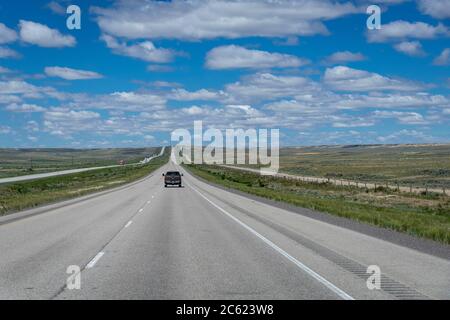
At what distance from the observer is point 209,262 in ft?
38.8

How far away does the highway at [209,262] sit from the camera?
8.93 meters

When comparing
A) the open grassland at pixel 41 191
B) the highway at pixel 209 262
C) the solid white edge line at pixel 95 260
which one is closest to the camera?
the highway at pixel 209 262

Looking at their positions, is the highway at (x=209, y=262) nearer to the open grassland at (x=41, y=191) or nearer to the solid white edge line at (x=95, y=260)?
the solid white edge line at (x=95, y=260)

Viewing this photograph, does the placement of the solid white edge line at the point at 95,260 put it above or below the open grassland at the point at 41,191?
above

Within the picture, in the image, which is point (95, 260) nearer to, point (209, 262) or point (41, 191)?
point (209, 262)

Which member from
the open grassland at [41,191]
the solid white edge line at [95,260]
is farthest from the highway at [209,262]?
the open grassland at [41,191]

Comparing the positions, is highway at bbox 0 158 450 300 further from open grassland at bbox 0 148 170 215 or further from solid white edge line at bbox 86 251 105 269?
open grassland at bbox 0 148 170 215

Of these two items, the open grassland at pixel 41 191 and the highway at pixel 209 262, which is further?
the open grassland at pixel 41 191

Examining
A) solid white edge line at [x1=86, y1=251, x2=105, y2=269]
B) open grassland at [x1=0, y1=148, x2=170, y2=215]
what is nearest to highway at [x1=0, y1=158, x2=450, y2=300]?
solid white edge line at [x1=86, y1=251, x2=105, y2=269]

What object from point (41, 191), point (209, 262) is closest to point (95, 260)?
point (209, 262)
